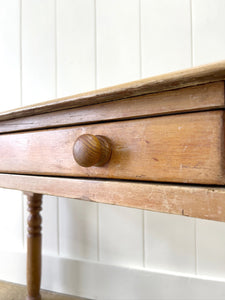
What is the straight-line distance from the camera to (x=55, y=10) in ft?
3.38

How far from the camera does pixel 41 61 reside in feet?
3.51

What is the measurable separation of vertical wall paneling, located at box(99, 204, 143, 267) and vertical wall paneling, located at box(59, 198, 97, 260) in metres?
0.04

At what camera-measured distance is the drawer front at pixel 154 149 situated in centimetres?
25

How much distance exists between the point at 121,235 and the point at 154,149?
2.24ft

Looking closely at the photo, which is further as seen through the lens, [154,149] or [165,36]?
[165,36]

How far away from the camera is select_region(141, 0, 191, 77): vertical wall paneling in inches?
31.9

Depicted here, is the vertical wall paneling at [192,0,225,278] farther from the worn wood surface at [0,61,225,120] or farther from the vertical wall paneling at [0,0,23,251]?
the vertical wall paneling at [0,0,23,251]

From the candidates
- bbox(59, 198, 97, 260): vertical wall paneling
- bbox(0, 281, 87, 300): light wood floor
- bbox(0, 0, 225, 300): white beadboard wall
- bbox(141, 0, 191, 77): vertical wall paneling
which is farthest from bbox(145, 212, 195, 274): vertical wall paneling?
bbox(141, 0, 191, 77): vertical wall paneling

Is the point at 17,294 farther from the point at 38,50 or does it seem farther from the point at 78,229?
the point at 38,50

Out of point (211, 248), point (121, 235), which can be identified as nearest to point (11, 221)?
point (121, 235)

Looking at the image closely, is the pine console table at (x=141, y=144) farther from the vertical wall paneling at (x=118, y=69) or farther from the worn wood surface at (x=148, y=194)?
the vertical wall paneling at (x=118, y=69)

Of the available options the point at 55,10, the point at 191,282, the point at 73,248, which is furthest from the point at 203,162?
the point at 55,10

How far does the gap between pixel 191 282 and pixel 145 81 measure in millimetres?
737

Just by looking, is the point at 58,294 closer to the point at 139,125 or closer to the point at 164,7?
the point at 139,125
